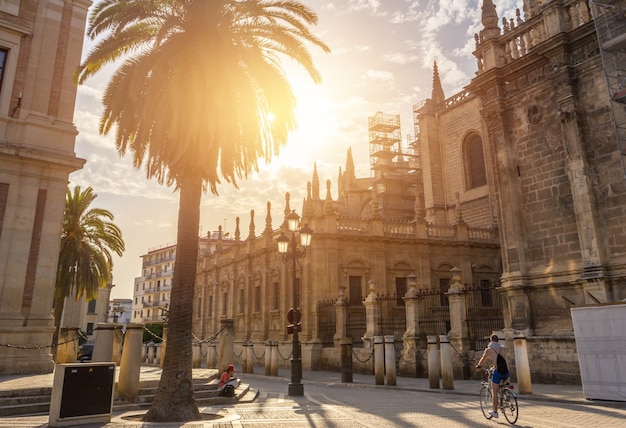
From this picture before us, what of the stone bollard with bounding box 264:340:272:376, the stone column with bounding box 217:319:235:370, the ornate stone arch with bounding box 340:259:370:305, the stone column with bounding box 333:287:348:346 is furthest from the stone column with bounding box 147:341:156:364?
the stone column with bounding box 217:319:235:370

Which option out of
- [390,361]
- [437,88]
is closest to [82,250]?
[390,361]

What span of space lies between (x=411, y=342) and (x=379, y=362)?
2.75 meters

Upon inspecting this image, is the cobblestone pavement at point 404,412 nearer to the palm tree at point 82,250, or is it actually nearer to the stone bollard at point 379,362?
the stone bollard at point 379,362

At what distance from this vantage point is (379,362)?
638 inches

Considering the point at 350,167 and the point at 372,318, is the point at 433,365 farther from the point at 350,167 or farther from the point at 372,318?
the point at 350,167

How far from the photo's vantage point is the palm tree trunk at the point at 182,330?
8984 millimetres

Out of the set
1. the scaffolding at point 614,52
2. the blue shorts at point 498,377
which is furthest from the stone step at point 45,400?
the scaffolding at point 614,52

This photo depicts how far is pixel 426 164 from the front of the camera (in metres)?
36.2

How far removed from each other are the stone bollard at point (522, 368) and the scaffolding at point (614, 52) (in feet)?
18.5

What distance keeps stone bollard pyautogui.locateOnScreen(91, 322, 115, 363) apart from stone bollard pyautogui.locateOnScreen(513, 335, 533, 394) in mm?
9845

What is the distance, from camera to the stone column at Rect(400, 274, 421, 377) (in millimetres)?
18312

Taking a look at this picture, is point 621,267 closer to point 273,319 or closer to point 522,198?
point 522,198

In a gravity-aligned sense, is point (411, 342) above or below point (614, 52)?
below

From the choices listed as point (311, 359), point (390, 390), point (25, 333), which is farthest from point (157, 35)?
point (311, 359)
